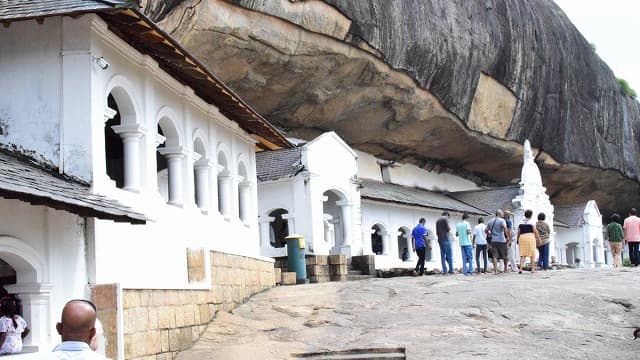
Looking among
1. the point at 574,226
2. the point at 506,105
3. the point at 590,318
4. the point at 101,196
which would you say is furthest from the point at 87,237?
the point at 574,226

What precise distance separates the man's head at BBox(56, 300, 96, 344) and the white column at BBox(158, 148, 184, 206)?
9682mm

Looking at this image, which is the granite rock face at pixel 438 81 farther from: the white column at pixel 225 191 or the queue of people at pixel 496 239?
the queue of people at pixel 496 239

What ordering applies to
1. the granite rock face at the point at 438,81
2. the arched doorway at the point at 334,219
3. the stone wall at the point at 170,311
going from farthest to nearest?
the arched doorway at the point at 334,219 → the granite rock face at the point at 438,81 → the stone wall at the point at 170,311

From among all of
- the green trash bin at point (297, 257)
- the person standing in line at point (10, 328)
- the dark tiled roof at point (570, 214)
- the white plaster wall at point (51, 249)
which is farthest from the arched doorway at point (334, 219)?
the dark tiled roof at point (570, 214)

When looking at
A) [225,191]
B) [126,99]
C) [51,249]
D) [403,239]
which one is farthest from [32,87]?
[403,239]

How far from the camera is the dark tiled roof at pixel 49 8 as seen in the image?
30.8 ft

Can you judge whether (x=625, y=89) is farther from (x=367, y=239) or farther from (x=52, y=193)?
(x=52, y=193)

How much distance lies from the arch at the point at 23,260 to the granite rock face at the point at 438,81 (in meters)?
10.5

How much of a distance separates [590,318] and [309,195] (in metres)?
11.2

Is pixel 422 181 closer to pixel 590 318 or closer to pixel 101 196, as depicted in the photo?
pixel 590 318

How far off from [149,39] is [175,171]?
119 inches

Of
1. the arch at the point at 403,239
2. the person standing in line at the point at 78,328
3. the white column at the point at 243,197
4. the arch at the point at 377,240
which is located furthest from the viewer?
the arch at the point at 403,239

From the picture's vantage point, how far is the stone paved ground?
11.1 metres

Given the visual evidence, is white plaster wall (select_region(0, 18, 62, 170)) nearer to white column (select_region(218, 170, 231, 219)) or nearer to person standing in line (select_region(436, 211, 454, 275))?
white column (select_region(218, 170, 231, 219))
